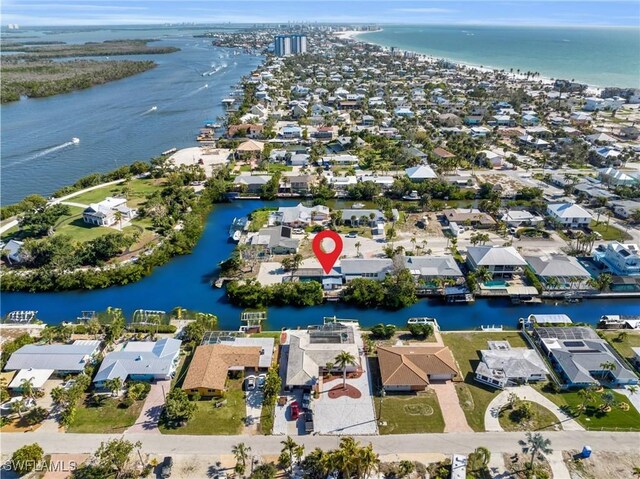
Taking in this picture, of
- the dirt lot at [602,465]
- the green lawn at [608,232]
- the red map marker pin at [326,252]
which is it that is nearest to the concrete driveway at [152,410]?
the red map marker pin at [326,252]

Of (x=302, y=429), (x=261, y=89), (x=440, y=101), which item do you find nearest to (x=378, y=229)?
(x=302, y=429)

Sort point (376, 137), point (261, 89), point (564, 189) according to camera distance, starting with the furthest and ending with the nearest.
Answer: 1. point (261, 89)
2. point (376, 137)
3. point (564, 189)

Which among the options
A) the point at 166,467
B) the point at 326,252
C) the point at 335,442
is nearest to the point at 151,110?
the point at 326,252

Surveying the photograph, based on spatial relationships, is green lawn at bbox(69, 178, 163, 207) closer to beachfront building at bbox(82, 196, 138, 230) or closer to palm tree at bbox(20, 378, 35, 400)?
beachfront building at bbox(82, 196, 138, 230)

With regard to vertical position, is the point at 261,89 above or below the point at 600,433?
above

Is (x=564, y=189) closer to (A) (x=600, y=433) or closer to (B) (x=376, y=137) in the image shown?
(B) (x=376, y=137)

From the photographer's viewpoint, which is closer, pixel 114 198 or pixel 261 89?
pixel 114 198
